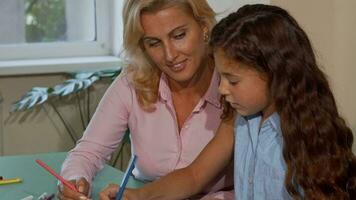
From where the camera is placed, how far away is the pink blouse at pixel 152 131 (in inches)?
66.5

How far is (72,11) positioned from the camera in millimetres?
3090

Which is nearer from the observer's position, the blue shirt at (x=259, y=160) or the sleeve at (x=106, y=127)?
the blue shirt at (x=259, y=160)

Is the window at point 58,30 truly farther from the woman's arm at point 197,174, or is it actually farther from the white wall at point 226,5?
the woman's arm at point 197,174

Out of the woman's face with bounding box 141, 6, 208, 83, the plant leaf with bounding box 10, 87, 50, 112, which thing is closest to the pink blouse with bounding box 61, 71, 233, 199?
the woman's face with bounding box 141, 6, 208, 83

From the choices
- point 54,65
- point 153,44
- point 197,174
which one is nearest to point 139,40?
point 153,44

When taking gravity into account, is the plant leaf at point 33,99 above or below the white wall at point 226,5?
below

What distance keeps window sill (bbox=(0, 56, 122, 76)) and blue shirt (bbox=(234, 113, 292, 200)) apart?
5.32 feet

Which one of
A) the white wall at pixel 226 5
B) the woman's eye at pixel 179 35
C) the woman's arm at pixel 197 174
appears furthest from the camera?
the white wall at pixel 226 5

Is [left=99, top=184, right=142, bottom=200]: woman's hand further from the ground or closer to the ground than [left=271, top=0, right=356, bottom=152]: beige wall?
closer to the ground

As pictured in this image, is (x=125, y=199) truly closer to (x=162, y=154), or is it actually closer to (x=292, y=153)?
(x=162, y=154)

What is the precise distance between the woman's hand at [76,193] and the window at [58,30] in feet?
4.83

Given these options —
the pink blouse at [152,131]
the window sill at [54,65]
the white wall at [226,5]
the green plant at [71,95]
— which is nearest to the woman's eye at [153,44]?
the pink blouse at [152,131]

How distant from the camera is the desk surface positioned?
1603 millimetres

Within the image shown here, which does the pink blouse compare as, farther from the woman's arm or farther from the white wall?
the white wall
